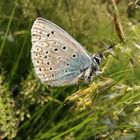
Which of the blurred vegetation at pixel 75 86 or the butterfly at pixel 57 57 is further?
the butterfly at pixel 57 57

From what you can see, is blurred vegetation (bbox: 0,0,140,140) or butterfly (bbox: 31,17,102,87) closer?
blurred vegetation (bbox: 0,0,140,140)

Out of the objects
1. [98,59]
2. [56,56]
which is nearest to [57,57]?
[56,56]

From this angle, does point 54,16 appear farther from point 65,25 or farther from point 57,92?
point 57,92

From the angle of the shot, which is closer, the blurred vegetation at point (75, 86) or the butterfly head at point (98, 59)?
the blurred vegetation at point (75, 86)

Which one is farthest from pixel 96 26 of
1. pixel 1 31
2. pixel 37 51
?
pixel 37 51

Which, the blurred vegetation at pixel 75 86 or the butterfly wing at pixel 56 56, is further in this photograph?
the butterfly wing at pixel 56 56

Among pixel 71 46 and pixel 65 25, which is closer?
pixel 71 46
